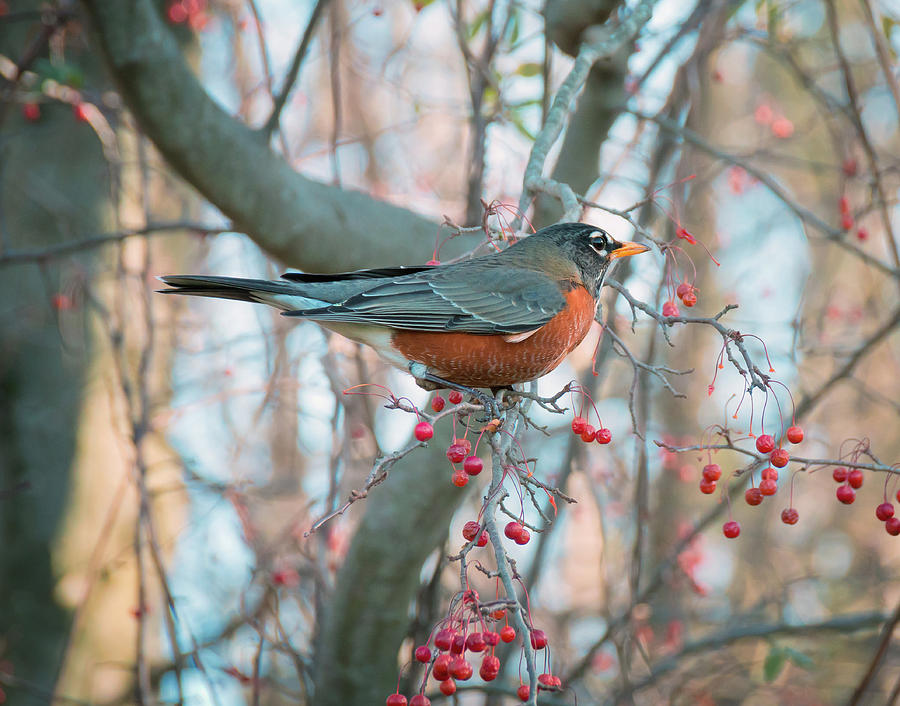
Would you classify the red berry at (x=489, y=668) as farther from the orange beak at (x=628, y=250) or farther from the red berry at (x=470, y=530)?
the orange beak at (x=628, y=250)

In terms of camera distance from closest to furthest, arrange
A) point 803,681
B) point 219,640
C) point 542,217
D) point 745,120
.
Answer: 1. point 542,217
2. point 219,640
3. point 803,681
4. point 745,120

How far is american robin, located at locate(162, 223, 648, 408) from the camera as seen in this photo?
9.73 ft

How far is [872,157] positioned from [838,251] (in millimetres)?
4782

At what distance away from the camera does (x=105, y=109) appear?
3.97 meters

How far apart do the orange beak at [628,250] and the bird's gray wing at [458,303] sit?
354 mm

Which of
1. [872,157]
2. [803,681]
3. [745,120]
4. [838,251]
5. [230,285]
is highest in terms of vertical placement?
[745,120]

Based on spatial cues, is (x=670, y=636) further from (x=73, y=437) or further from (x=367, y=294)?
(x=73, y=437)

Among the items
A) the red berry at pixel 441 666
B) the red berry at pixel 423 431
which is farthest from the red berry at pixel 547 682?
the red berry at pixel 423 431

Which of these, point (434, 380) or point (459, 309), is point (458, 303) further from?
point (434, 380)

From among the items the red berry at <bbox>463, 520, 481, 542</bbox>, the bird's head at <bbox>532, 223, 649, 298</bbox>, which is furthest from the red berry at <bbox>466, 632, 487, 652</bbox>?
the bird's head at <bbox>532, 223, 649, 298</bbox>

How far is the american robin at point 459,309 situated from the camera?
2.96m

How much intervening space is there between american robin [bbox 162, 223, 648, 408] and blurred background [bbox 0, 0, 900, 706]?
0.24m

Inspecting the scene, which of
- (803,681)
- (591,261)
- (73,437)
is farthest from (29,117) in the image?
(803,681)

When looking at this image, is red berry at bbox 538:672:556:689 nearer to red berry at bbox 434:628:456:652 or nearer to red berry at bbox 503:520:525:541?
red berry at bbox 434:628:456:652
